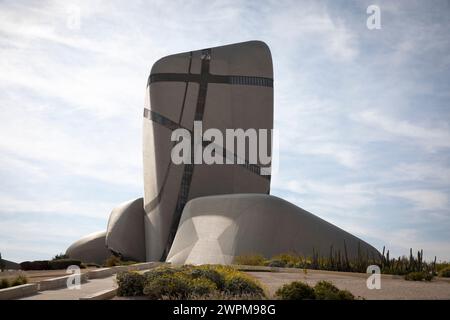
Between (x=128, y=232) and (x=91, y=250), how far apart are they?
7006 millimetres

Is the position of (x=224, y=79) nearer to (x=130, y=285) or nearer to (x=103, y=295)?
(x=130, y=285)

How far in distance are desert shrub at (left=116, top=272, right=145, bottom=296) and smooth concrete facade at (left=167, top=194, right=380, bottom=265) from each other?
19.6 m

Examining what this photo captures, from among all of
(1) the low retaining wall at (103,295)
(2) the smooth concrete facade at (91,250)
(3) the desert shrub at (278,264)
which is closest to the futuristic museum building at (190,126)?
(2) the smooth concrete facade at (91,250)

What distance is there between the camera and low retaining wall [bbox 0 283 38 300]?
13577 millimetres

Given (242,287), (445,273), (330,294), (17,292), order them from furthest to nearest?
(445,273) → (17,292) → (242,287) → (330,294)

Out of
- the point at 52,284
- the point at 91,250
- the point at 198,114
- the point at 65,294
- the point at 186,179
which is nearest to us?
the point at 65,294

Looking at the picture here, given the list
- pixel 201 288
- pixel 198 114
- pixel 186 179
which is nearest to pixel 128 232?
pixel 186 179

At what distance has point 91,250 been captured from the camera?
197 feet

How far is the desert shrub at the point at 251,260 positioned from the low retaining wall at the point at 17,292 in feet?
52.0

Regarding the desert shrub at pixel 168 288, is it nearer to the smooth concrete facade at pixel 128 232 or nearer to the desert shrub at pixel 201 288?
the desert shrub at pixel 201 288

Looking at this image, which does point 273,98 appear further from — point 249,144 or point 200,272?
point 200,272

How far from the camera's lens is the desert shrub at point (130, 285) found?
45.2 ft

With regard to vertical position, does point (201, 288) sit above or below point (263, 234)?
below

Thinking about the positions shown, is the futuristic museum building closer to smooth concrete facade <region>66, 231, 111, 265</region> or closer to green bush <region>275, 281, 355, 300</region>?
smooth concrete facade <region>66, 231, 111, 265</region>
